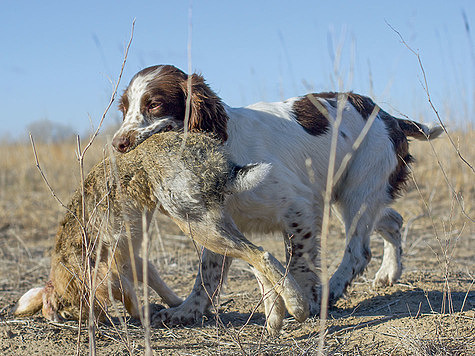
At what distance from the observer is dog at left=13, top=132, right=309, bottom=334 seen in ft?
9.02

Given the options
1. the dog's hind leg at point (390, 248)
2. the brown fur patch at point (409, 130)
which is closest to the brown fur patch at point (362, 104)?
the brown fur patch at point (409, 130)

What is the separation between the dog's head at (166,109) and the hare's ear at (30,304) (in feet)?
3.28

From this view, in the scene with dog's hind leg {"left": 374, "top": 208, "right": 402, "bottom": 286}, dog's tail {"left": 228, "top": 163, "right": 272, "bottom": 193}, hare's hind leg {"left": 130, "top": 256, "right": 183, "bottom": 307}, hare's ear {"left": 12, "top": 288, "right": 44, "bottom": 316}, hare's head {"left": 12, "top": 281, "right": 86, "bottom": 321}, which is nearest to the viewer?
dog's tail {"left": 228, "top": 163, "right": 272, "bottom": 193}

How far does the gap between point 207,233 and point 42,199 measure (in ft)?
20.0

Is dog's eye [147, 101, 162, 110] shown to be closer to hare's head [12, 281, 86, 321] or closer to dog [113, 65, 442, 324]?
dog [113, 65, 442, 324]

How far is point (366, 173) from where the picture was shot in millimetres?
3842

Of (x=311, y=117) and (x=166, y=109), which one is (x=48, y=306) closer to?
(x=166, y=109)

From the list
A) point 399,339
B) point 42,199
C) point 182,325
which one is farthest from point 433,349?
point 42,199

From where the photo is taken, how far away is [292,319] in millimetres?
3127

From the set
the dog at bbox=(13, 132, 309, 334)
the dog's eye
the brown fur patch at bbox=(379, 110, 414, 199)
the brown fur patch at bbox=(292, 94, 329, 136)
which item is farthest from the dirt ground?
the brown fur patch at bbox=(292, 94, 329, 136)

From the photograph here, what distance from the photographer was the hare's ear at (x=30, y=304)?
3234 millimetres

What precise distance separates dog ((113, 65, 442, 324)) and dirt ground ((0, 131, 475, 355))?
25 centimetres

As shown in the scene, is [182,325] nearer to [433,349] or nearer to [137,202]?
[137,202]

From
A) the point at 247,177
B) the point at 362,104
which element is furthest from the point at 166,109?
the point at 362,104
